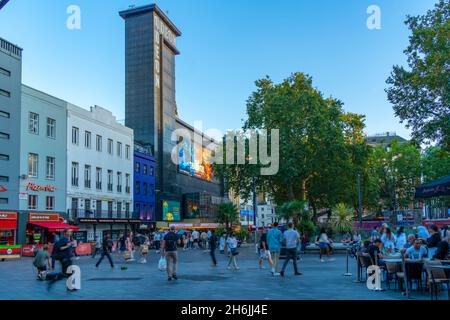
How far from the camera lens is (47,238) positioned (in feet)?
130

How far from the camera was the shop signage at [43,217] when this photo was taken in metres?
38.1

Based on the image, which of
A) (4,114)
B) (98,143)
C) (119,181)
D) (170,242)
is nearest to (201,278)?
(170,242)

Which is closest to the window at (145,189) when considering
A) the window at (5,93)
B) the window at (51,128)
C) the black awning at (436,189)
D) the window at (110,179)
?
the window at (110,179)

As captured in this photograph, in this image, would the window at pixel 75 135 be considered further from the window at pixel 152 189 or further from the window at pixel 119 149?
the window at pixel 152 189

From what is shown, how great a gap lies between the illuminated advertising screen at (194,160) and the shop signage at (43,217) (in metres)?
35.7

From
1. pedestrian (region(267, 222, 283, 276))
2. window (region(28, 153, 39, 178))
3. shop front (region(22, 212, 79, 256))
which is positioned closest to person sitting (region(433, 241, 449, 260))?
pedestrian (region(267, 222, 283, 276))

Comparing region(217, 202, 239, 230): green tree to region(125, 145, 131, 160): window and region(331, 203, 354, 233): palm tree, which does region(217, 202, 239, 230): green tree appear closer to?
region(125, 145, 131, 160): window

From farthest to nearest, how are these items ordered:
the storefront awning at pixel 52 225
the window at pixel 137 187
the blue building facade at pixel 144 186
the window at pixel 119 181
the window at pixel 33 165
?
the blue building facade at pixel 144 186, the window at pixel 137 187, the window at pixel 119 181, the window at pixel 33 165, the storefront awning at pixel 52 225

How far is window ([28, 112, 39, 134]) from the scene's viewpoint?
39631 mm

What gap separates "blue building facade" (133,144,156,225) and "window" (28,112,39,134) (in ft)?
60.4

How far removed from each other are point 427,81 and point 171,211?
164 feet

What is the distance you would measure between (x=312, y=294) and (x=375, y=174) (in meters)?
55.2

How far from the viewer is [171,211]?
7038 cm
